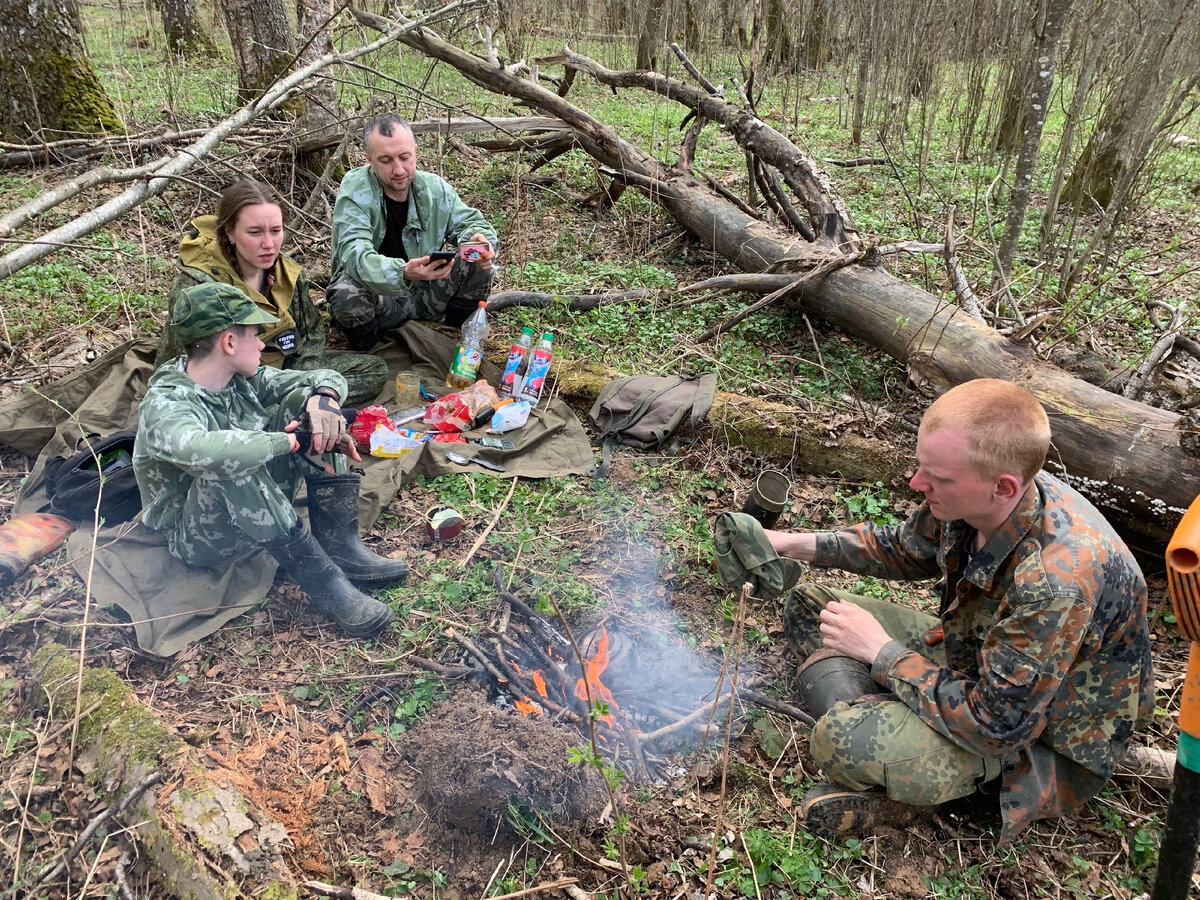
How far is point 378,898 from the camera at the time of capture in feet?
6.78

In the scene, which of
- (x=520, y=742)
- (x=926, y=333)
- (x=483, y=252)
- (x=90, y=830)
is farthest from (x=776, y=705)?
(x=483, y=252)

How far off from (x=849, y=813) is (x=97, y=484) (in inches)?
129

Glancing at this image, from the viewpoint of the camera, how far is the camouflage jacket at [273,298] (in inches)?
151

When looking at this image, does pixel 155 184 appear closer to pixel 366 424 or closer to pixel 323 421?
pixel 366 424

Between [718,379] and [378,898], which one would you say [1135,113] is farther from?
[378,898]

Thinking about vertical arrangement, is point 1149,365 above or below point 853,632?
above

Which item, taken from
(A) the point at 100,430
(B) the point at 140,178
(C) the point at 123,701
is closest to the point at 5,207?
(B) the point at 140,178

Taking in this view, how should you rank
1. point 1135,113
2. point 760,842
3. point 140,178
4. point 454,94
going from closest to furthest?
point 760,842, point 140,178, point 1135,113, point 454,94

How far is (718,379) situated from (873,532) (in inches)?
83.5

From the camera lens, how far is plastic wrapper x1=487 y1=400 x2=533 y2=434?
448 centimetres

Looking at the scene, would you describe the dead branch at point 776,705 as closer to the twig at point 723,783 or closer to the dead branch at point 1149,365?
the twig at point 723,783

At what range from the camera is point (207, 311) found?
2783 millimetres

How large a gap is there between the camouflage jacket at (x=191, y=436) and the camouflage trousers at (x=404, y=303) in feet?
5.23

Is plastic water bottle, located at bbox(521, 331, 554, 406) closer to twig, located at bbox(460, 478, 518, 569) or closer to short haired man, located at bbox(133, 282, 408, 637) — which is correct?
twig, located at bbox(460, 478, 518, 569)
